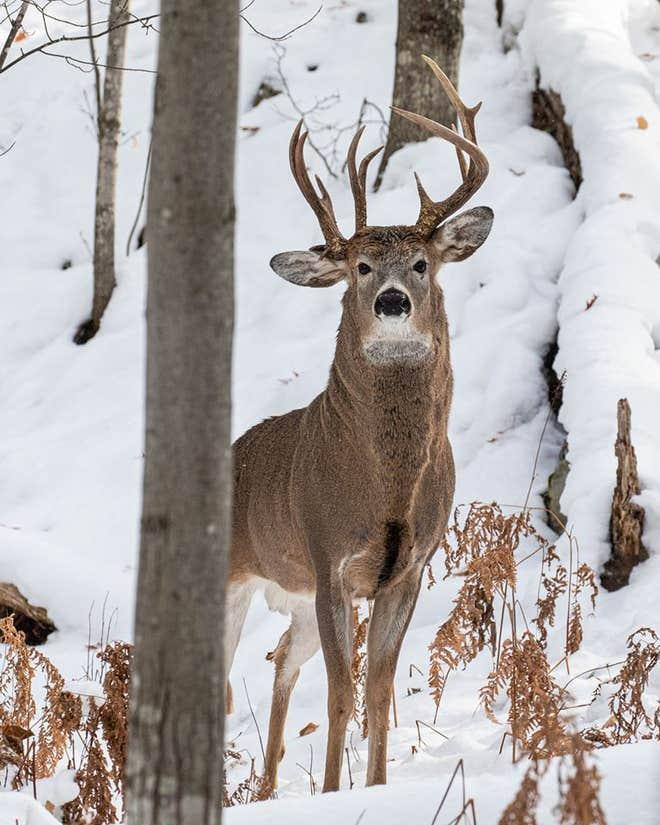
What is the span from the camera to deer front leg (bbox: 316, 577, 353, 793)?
191 inches

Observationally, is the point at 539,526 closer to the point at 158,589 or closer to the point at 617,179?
the point at 617,179

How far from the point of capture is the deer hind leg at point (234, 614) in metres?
6.07

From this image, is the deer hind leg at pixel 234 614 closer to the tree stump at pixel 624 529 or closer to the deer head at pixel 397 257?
the deer head at pixel 397 257

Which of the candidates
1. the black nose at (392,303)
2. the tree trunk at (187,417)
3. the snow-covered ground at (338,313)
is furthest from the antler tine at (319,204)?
the tree trunk at (187,417)

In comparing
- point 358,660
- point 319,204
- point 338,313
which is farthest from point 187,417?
point 338,313

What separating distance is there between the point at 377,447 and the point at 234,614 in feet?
5.67

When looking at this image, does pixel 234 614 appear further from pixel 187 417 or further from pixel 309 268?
pixel 187 417

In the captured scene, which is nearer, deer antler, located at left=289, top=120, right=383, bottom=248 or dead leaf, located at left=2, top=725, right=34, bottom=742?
dead leaf, located at left=2, top=725, right=34, bottom=742

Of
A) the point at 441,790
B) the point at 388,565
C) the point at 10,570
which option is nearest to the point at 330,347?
the point at 10,570

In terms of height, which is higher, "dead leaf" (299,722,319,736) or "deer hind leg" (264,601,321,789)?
"deer hind leg" (264,601,321,789)

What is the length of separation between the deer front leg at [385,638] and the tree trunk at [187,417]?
2.96 m

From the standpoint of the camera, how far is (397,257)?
511 centimetres

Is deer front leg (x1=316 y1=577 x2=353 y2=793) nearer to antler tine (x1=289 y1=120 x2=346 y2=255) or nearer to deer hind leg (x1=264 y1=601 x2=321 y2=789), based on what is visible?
deer hind leg (x1=264 y1=601 x2=321 y2=789)

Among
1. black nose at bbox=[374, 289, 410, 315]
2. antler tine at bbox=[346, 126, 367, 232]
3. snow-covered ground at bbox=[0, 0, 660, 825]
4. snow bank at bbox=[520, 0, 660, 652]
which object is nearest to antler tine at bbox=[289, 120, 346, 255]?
A: antler tine at bbox=[346, 126, 367, 232]
